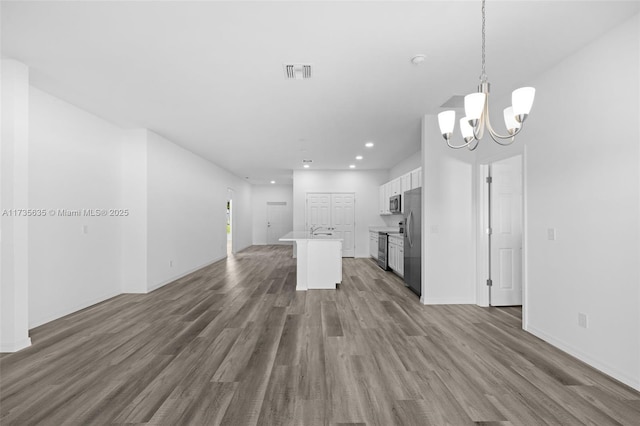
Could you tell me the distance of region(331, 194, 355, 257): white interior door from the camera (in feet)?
30.7

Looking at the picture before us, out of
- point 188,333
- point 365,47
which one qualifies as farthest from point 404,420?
point 365,47

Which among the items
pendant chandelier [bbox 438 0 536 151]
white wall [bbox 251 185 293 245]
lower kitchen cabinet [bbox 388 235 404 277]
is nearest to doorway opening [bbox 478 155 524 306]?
lower kitchen cabinet [bbox 388 235 404 277]

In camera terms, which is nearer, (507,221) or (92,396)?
(92,396)

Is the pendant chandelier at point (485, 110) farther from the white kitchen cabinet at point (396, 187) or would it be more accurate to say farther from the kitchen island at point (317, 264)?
the white kitchen cabinet at point (396, 187)

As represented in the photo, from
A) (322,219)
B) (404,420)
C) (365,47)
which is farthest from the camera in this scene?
(322,219)

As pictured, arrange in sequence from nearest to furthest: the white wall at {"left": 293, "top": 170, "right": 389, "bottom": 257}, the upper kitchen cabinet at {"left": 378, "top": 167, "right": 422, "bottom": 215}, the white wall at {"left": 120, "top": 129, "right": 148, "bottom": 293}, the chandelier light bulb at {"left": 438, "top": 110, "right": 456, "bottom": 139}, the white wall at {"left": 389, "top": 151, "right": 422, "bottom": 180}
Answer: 1. the chandelier light bulb at {"left": 438, "top": 110, "right": 456, "bottom": 139}
2. the white wall at {"left": 120, "top": 129, "right": 148, "bottom": 293}
3. the upper kitchen cabinet at {"left": 378, "top": 167, "right": 422, "bottom": 215}
4. the white wall at {"left": 389, "top": 151, "right": 422, "bottom": 180}
5. the white wall at {"left": 293, "top": 170, "right": 389, "bottom": 257}

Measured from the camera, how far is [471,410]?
6.54 ft

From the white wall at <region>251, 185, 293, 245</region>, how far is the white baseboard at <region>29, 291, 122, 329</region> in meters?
8.12

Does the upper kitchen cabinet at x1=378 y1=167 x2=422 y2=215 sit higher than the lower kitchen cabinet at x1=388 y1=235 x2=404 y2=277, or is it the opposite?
the upper kitchen cabinet at x1=378 y1=167 x2=422 y2=215

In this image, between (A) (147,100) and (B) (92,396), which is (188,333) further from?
(A) (147,100)

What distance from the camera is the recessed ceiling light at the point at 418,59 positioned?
2743mm

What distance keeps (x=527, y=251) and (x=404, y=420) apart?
2565 millimetres

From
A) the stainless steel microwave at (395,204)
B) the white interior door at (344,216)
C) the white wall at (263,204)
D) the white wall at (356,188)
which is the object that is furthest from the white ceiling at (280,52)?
the white wall at (263,204)

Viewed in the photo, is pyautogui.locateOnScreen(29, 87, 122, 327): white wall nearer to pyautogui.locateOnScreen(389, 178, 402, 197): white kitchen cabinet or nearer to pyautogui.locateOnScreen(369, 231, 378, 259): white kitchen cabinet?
pyautogui.locateOnScreen(389, 178, 402, 197): white kitchen cabinet
